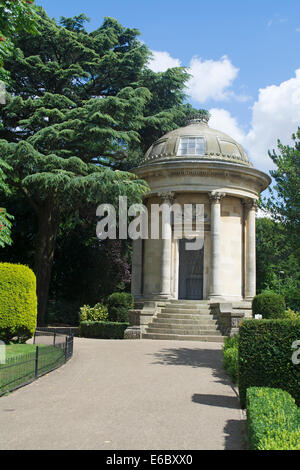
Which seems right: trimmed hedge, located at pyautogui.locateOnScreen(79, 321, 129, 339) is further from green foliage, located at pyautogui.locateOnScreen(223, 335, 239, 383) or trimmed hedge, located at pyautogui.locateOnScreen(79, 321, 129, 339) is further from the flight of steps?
green foliage, located at pyautogui.locateOnScreen(223, 335, 239, 383)

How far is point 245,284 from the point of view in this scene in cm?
2605

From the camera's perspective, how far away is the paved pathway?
6.17 metres

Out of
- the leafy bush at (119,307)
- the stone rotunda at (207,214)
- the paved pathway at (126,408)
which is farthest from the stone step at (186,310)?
the paved pathway at (126,408)

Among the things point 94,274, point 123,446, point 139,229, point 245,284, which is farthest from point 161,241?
point 123,446

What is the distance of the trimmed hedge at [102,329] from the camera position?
22.0 metres

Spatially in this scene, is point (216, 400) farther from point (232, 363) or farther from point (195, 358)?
point (195, 358)

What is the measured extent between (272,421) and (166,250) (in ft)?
64.1

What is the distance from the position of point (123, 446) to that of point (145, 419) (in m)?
1.50

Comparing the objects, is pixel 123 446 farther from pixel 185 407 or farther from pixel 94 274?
pixel 94 274

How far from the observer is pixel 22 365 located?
12211mm

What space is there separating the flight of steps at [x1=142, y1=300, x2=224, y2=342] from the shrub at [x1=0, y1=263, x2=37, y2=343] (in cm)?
628

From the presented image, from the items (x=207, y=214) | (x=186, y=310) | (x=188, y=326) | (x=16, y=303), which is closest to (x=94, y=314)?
(x=186, y=310)

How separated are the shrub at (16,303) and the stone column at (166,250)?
9246 mm

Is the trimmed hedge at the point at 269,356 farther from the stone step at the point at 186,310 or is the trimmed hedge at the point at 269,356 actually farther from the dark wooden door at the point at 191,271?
the dark wooden door at the point at 191,271
